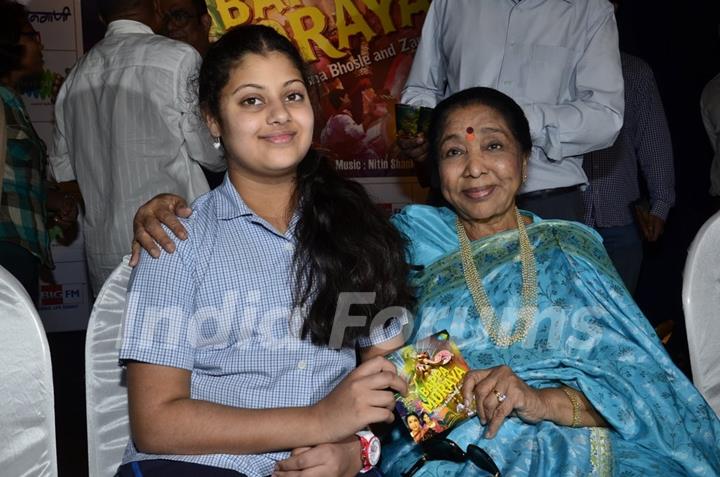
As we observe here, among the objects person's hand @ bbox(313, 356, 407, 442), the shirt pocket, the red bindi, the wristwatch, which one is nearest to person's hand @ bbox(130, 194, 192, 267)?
person's hand @ bbox(313, 356, 407, 442)

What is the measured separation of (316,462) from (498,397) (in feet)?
1.41

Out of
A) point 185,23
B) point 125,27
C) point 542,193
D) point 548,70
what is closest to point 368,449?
point 542,193

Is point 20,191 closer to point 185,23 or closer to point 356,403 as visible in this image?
point 185,23

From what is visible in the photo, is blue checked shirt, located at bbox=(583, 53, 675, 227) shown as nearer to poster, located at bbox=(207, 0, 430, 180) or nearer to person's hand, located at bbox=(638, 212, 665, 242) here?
person's hand, located at bbox=(638, 212, 665, 242)

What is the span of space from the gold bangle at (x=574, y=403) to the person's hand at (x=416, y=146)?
0.80 meters

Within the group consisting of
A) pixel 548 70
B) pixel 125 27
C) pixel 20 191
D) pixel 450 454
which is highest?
pixel 125 27

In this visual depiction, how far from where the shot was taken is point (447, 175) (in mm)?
2006

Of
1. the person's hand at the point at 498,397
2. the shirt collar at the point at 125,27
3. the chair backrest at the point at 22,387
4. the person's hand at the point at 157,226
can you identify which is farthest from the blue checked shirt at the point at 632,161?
the chair backrest at the point at 22,387

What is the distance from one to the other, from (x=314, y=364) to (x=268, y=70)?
2.01 ft

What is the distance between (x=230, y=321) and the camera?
5.03 ft

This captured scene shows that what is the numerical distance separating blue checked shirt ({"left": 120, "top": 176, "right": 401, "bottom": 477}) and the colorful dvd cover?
165mm

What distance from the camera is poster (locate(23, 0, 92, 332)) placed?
4.80 m

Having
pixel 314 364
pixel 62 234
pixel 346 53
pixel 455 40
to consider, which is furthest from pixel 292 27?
pixel 314 364

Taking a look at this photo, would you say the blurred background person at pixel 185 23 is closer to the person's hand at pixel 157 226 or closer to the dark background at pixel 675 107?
the dark background at pixel 675 107
